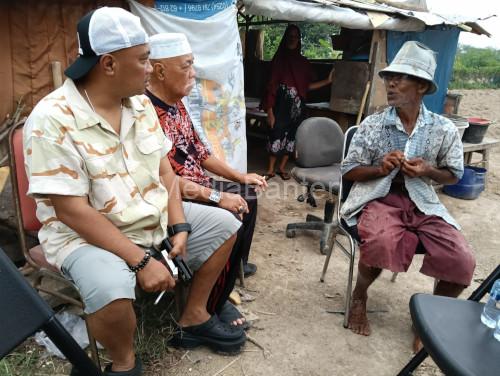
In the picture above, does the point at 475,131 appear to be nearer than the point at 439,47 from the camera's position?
Yes

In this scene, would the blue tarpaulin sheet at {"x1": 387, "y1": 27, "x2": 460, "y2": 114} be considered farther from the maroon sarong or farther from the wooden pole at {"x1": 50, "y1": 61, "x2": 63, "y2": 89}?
the wooden pole at {"x1": 50, "y1": 61, "x2": 63, "y2": 89}

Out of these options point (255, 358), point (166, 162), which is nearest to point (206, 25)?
point (166, 162)

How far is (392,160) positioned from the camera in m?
2.52

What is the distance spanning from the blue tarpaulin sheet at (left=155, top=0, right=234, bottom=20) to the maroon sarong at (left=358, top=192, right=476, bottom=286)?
265 centimetres

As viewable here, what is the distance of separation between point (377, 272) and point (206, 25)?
2.87 metres

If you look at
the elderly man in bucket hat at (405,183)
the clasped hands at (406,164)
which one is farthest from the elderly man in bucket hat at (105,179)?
the clasped hands at (406,164)

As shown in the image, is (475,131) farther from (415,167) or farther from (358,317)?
(358,317)

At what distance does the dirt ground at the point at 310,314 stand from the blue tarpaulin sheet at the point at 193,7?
7.11 ft

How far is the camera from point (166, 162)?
232 centimetres

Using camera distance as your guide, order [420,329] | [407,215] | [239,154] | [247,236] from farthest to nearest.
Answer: [239,154]
[247,236]
[407,215]
[420,329]

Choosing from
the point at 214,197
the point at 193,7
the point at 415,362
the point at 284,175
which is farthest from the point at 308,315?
the point at 284,175

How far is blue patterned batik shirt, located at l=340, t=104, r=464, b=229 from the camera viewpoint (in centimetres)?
259

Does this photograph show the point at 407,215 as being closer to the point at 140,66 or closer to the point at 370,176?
the point at 370,176

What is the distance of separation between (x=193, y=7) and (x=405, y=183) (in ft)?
8.82
